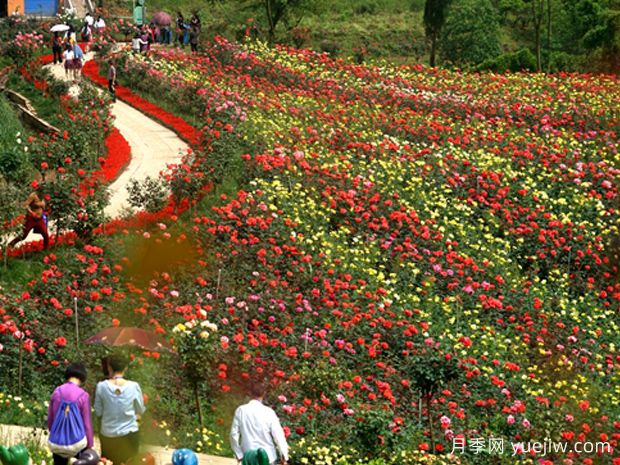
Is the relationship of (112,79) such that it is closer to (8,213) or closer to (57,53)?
(57,53)

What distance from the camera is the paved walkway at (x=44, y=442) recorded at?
1065 centimetres

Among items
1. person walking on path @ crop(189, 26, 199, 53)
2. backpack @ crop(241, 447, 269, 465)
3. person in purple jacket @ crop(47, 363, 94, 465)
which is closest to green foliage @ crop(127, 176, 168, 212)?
person in purple jacket @ crop(47, 363, 94, 465)

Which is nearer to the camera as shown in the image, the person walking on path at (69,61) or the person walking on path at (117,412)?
the person walking on path at (117,412)

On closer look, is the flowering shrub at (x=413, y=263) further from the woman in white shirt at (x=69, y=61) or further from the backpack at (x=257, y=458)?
the backpack at (x=257, y=458)

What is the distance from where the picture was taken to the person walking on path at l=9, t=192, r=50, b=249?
15133 millimetres

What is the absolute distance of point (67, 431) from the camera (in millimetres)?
9008

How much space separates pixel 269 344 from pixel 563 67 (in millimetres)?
25080

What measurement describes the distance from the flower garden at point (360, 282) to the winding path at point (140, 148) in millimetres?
461

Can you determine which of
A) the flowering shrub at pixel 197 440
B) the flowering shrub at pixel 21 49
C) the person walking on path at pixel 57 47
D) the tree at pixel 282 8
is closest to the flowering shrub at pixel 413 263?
the flowering shrub at pixel 197 440

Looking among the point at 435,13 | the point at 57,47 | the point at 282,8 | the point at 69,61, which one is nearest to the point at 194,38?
the point at 57,47

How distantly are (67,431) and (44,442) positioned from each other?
80.2 inches

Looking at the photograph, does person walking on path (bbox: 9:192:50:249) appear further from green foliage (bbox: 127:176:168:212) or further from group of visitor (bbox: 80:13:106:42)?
group of visitor (bbox: 80:13:106:42)

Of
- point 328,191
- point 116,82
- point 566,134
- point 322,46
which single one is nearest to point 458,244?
point 328,191

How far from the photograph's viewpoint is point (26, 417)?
11766 millimetres
